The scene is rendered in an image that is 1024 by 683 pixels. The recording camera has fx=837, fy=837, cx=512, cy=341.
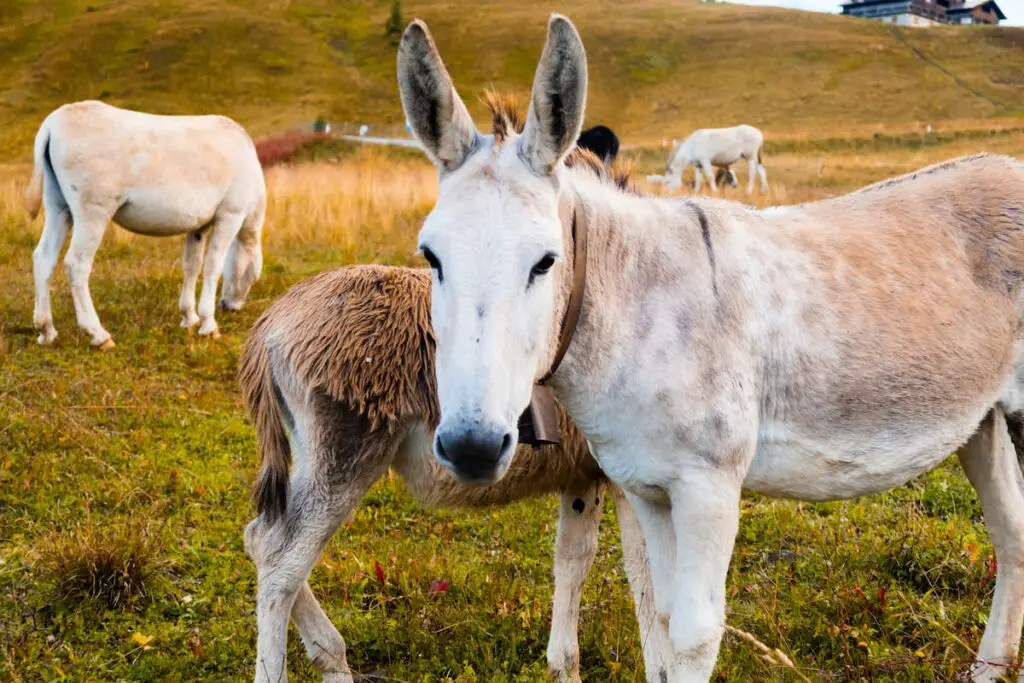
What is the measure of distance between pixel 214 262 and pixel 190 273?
0.85 ft

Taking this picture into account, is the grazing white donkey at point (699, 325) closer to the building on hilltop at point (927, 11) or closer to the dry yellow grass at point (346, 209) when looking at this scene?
the dry yellow grass at point (346, 209)

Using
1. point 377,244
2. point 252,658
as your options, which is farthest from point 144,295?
point 252,658

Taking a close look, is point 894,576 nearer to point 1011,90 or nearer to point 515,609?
point 515,609

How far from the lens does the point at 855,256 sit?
104 inches

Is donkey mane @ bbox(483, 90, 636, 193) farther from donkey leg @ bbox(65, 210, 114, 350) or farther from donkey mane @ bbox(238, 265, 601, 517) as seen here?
donkey leg @ bbox(65, 210, 114, 350)

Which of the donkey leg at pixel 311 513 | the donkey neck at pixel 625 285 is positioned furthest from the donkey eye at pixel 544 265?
the donkey leg at pixel 311 513

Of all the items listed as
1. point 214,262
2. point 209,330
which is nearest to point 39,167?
point 214,262

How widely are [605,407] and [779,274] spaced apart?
703 millimetres

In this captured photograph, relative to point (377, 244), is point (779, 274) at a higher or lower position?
higher

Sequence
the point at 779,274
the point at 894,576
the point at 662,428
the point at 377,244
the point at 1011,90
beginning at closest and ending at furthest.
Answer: the point at 662,428 → the point at 779,274 → the point at 894,576 → the point at 377,244 → the point at 1011,90

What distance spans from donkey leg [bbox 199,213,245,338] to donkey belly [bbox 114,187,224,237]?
0.65 feet

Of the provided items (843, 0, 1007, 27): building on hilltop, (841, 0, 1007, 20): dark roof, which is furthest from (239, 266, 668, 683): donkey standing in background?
(841, 0, 1007, 20): dark roof

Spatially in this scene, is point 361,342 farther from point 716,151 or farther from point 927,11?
point 927,11

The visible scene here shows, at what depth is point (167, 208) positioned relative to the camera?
7750mm
